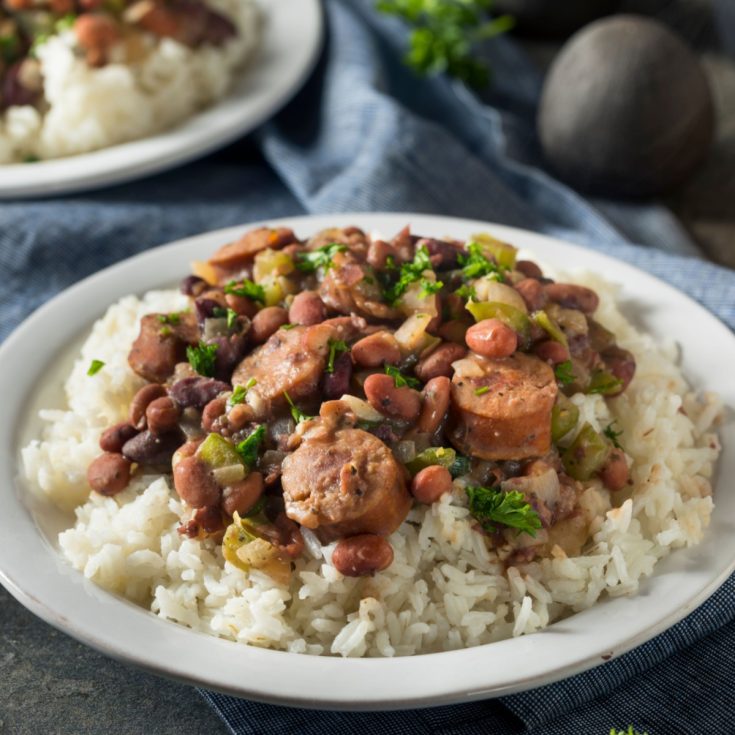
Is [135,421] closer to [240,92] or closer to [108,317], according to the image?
[108,317]

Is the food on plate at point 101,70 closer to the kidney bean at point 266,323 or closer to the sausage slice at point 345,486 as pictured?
the kidney bean at point 266,323

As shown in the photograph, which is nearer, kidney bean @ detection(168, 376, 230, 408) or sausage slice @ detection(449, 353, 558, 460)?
sausage slice @ detection(449, 353, 558, 460)

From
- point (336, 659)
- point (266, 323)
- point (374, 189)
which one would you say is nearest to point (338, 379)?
point (266, 323)

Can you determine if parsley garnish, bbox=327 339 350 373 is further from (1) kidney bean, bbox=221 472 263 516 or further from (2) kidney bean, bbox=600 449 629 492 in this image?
(2) kidney bean, bbox=600 449 629 492

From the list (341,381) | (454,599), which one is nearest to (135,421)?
(341,381)

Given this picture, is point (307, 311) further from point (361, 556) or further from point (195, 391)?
point (361, 556)

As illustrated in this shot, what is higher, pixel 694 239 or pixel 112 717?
pixel 112 717

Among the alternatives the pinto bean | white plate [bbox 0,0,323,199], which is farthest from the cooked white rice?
white plate [bbox 0,0,323,199]
